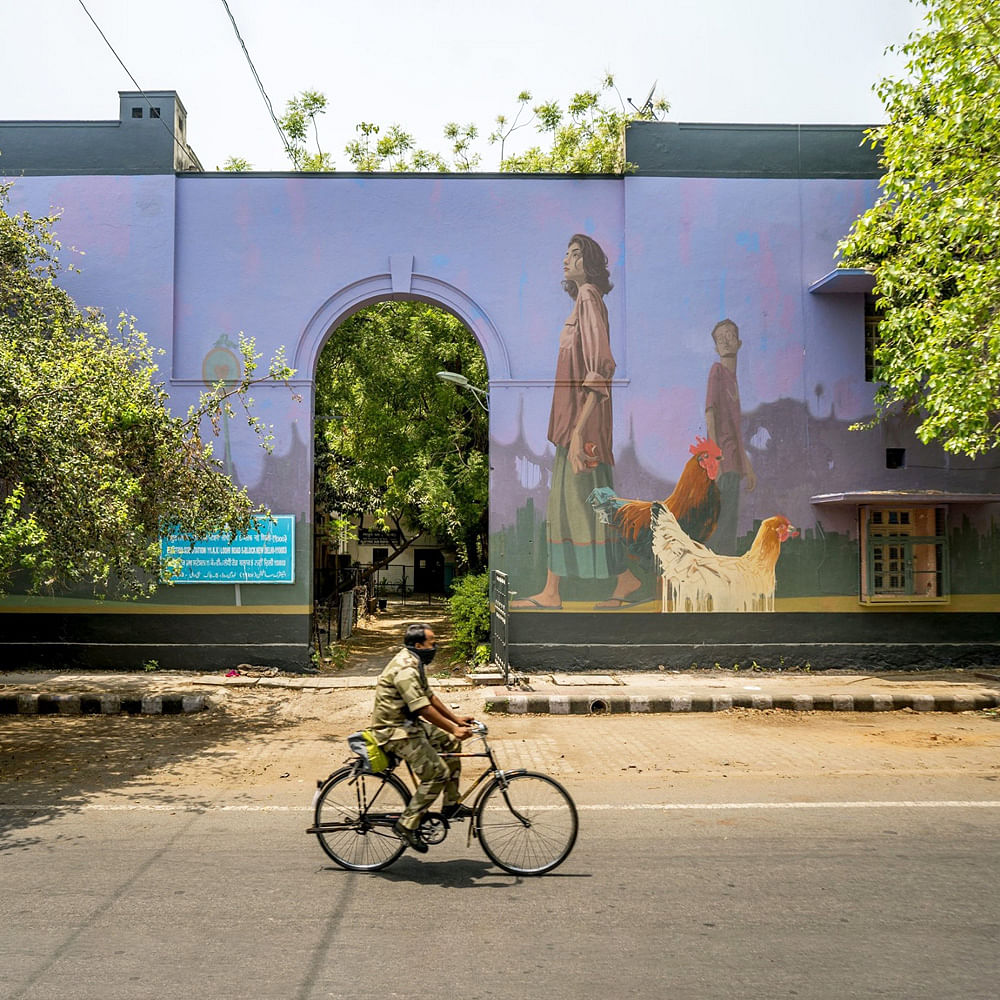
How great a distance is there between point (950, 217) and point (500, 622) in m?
8.20

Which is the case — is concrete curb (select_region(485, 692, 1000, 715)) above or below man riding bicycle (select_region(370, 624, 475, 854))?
below

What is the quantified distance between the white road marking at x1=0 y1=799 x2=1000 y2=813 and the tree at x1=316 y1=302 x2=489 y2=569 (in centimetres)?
1075

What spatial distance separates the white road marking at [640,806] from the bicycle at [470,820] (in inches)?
60.0

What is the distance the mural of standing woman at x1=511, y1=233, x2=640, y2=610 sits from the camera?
559 inches

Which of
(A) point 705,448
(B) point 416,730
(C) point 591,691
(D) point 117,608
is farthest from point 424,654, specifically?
(D) point 117,608

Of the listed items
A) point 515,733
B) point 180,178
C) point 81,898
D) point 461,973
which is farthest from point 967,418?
point 180,178

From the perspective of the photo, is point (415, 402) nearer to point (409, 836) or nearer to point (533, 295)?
point (533, 295)

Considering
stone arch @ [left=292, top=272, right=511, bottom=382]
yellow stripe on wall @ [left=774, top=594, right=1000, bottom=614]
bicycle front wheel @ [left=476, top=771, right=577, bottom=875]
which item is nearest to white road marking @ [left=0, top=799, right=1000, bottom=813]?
bicycle front wheel @ [left=476, top=771, right=577, bottom=875]

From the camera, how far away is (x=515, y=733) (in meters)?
10.7

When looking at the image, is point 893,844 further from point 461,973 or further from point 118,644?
point 118,644

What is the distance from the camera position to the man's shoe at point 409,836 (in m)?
5.57

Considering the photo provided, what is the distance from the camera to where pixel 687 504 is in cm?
1431

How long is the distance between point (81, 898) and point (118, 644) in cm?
960

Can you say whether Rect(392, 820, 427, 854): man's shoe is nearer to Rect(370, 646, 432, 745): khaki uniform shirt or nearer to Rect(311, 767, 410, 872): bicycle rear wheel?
Rect(311, 767, 410, 872): bicycle rear wheel
